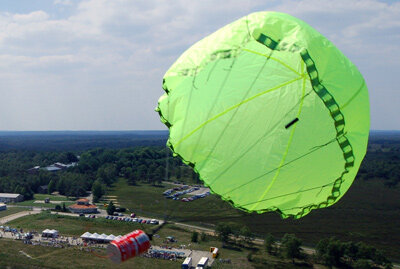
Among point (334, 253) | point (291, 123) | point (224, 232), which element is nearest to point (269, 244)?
point (224, 232)

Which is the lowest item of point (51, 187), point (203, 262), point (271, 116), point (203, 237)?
point (51, 187)

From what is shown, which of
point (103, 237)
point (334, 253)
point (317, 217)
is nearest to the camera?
point (334, 253)

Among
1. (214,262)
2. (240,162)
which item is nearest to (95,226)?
(214,262)

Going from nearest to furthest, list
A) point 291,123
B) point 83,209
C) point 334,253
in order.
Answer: point 291,123 < point 334,253 < point 83,209

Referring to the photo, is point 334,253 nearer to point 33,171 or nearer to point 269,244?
point 269,244

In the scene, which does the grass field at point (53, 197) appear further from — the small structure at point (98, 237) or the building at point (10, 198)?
the small structure at point (98, 237)

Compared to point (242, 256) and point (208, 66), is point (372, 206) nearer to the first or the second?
point (242, 256)
